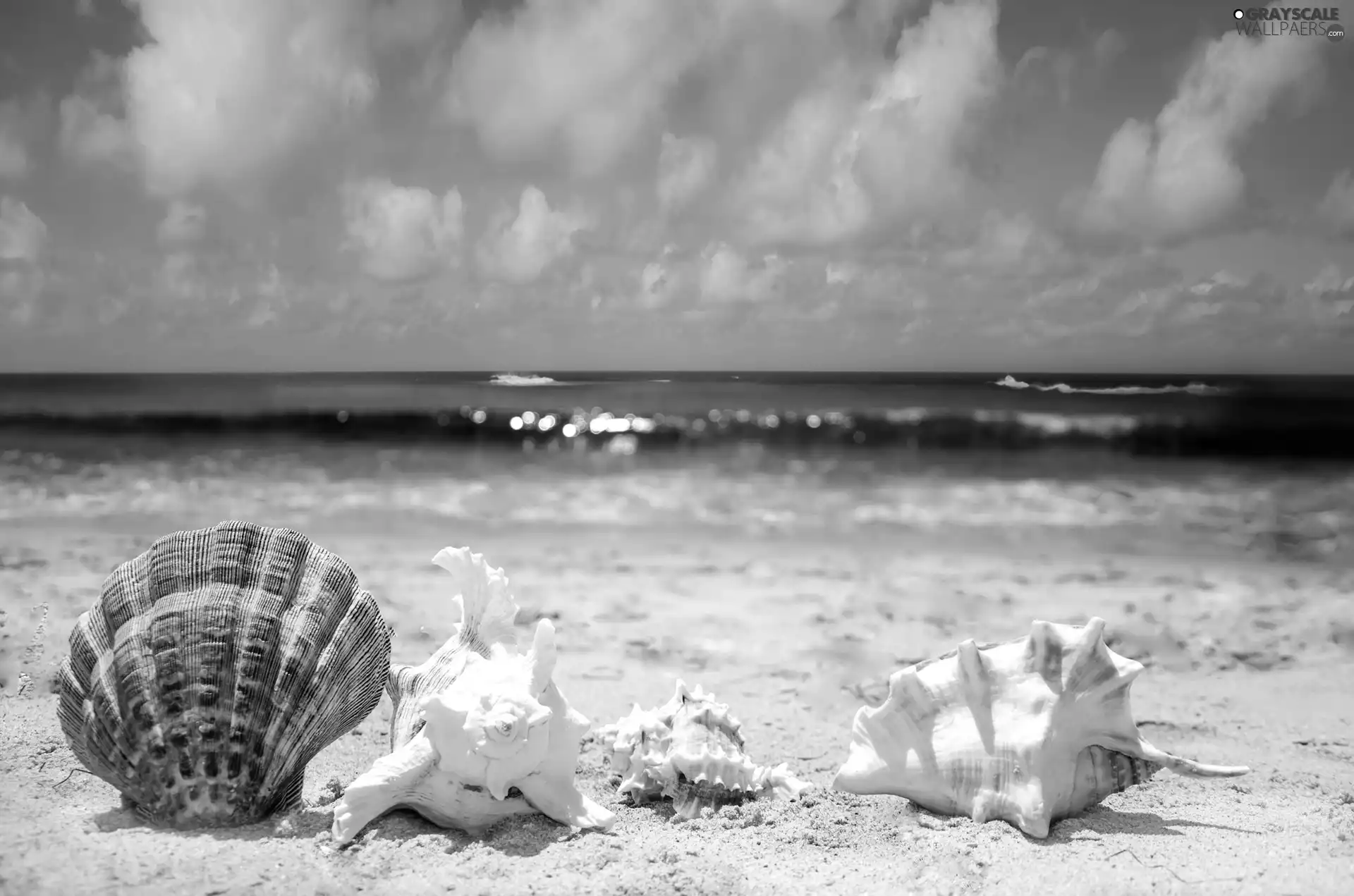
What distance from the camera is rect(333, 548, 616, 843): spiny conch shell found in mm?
2291

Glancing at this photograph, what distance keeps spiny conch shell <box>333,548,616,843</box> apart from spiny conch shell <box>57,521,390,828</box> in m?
0.27

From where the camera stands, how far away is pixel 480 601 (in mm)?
2711

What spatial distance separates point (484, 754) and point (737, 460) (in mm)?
14643

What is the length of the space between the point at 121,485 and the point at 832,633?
11713 millimetres

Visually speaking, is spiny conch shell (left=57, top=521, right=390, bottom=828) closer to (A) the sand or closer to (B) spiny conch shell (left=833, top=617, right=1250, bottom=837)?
(A) the sand

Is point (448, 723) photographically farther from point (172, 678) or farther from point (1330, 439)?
point (1330, 439)

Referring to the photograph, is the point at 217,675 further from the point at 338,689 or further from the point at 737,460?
the point at 737,460

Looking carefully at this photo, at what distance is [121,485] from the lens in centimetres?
1277

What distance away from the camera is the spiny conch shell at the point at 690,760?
2711 mm

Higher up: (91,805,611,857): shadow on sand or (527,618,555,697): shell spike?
(527,618,555,697): shell spike

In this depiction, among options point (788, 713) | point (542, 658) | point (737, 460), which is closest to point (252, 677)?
point (542, 658)

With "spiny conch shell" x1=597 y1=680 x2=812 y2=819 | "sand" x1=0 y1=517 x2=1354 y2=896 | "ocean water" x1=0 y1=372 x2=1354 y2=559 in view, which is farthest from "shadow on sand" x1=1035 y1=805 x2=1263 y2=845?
"ocean water" x1=0 y1=372 x2=1354 y2=559

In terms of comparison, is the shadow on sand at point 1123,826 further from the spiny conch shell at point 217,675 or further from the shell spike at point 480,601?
the spiny conch shell at point 217,675

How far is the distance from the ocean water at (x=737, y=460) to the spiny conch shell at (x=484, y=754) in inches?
277
